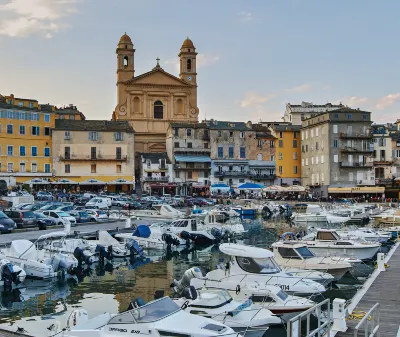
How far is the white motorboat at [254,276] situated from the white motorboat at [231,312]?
130 inches

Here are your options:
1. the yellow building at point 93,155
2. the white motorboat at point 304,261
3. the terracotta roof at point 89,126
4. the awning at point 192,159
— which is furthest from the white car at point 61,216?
the awning at point 192,159

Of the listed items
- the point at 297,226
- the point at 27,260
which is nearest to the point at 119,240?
the point at 27,260

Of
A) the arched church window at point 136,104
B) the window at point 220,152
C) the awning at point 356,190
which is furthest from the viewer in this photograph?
the arched church window at point 136,104

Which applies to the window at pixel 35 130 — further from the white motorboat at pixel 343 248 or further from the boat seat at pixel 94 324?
the boat seat at pixel 94 324

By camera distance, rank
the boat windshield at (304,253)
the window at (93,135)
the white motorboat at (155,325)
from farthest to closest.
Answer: the window at (93,135) → the boat windshield at (304,253) → the white motorboat at (155,325)

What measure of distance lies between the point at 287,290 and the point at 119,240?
68.1 ft

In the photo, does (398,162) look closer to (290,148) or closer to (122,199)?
(290,148)

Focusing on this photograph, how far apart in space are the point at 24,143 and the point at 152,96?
1155 inches

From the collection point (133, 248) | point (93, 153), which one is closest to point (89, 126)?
point (93, 153)

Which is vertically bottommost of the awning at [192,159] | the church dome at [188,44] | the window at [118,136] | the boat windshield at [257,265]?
the boat windshield at [257,265]

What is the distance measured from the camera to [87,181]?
271 ft

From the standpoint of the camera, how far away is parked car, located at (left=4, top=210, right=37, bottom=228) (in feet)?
141

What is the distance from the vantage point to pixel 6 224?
39.7 metres

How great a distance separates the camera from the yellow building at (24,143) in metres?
81.6
